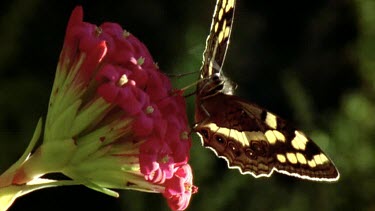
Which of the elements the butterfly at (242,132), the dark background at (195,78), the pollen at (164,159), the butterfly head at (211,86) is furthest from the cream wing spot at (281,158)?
the dark background at (195,78)

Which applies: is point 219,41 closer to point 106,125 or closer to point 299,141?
point 299,141

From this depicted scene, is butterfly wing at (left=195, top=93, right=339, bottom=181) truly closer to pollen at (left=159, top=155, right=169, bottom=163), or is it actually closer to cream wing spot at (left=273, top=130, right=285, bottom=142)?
cream wing spot at (left=273, top=130, right=285, bottom=142)

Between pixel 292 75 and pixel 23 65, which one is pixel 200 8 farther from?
pixel 23 65

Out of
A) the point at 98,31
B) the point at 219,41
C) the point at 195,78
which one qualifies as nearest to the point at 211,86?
the point at 219,41

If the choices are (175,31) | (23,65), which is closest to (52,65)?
(23,65)

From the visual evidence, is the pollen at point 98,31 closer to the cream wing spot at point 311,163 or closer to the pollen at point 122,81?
the pollen at point 122,81
